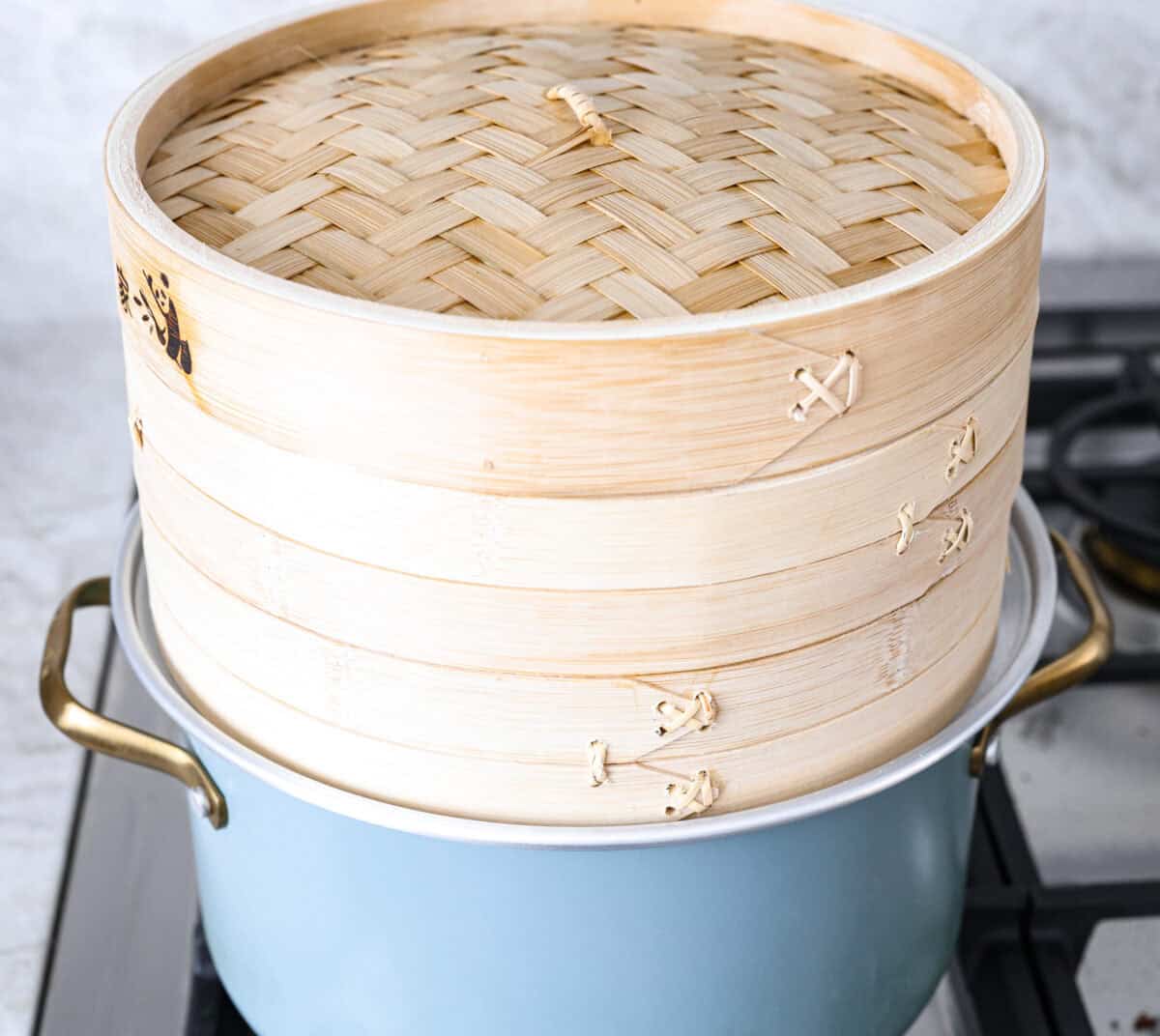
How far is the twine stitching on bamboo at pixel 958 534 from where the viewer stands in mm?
586

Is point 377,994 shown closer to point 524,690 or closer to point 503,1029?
point 503,1029

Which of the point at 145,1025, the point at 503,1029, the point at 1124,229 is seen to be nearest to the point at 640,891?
the point at 503,1029

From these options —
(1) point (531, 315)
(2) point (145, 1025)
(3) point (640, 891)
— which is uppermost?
(1) point (531, 315)

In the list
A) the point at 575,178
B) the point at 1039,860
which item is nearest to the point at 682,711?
the point at 575,178

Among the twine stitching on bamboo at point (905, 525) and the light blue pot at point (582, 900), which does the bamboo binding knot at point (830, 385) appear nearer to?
the twine stitching on bamboo at point (905, 525)

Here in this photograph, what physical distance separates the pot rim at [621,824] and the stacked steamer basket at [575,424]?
1 centimetres

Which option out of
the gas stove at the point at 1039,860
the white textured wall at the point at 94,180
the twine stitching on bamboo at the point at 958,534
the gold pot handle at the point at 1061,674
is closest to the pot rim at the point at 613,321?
the twine stitching on bamboo at the point at 958,534

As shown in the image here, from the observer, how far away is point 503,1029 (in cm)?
66

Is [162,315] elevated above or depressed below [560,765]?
above

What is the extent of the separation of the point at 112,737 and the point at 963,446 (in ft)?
1.44

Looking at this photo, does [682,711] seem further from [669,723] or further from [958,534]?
[958,534]

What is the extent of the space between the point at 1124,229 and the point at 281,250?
3.77ft

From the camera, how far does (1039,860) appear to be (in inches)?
38.7

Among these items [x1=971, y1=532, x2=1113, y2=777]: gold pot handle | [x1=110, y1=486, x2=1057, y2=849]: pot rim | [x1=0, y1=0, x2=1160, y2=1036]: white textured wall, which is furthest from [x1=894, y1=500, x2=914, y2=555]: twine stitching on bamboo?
[x1=0, y1=0, x2=1160, y2=1036]: white textured wall
